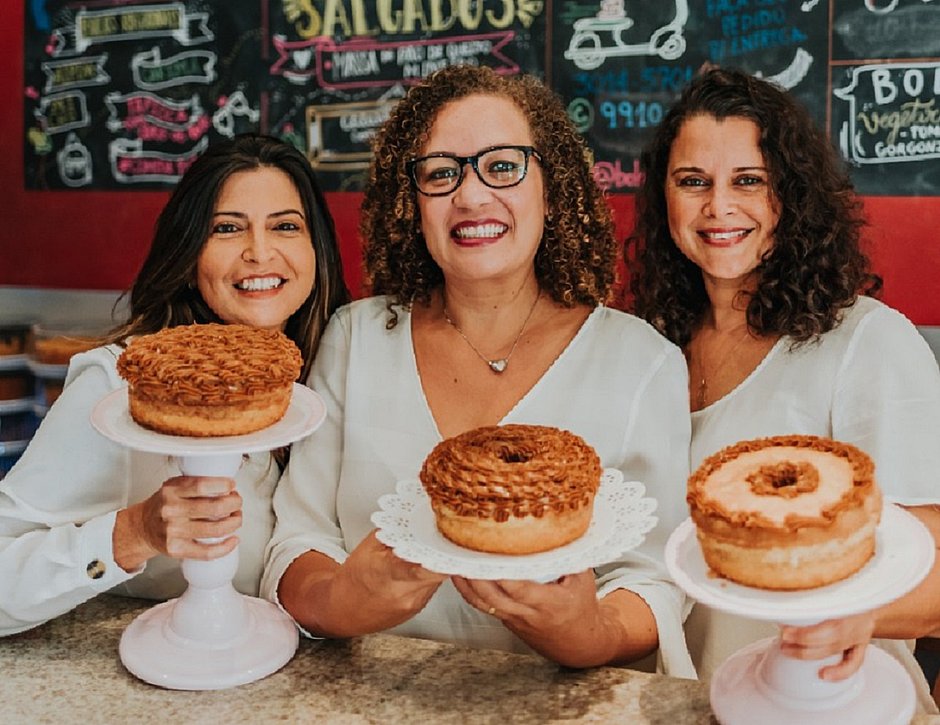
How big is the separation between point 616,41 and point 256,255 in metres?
1.94

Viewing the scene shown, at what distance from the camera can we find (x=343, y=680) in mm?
1705

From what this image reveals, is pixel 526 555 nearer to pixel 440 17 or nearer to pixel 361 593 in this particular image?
pixel 361 593

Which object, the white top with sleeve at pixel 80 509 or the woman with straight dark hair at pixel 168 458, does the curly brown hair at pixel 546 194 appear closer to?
the woman with straight dark hair at pixel 168 458

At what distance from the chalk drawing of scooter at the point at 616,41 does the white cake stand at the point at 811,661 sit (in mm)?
2399

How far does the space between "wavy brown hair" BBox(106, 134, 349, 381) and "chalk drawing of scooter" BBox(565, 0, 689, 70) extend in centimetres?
165

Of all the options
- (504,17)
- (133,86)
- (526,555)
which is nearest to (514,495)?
(526,555)

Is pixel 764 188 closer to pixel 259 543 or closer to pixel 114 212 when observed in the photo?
pixel 259 543

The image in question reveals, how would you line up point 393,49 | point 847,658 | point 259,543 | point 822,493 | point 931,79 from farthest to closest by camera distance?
point 393,49, point 931,79, point 259,543, point 847,658, point 822,493

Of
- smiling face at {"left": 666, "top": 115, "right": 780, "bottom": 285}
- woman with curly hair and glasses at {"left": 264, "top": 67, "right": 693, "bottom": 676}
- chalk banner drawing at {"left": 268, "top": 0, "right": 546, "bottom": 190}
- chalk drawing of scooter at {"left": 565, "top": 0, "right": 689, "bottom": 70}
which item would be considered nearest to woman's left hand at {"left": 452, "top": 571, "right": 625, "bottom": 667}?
woman with curly hair and glasses at {"left": 264, "top": 67, "right": 693, "bottom": 676}

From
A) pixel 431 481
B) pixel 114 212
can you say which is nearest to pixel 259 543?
pixel 431 481

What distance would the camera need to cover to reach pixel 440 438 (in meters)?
2.05

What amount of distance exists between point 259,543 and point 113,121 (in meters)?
2.99

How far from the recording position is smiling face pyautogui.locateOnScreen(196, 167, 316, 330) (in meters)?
2.16

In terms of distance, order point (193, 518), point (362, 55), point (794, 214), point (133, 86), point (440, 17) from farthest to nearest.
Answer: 1. point (133, 86)
2. point (362, 55)
3. point (440, 17)
4. point (794, 214)
5. point (193, 518)
